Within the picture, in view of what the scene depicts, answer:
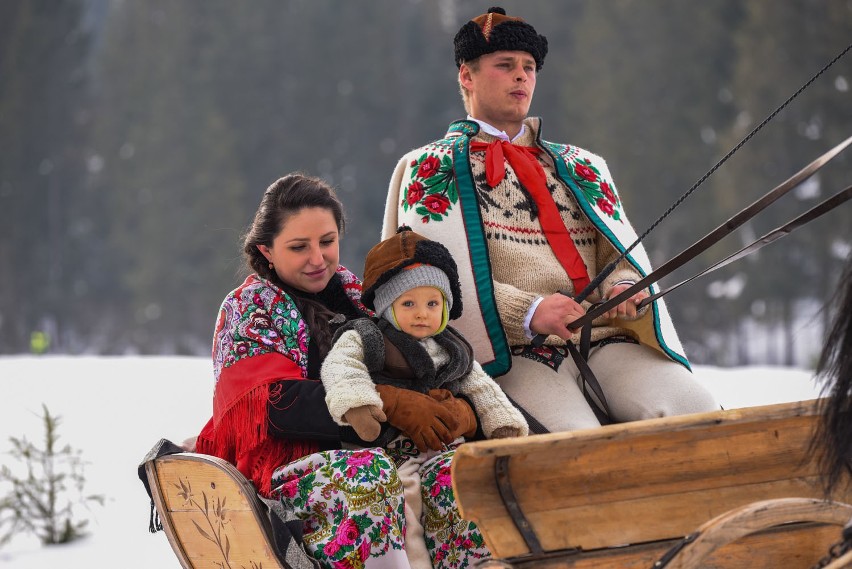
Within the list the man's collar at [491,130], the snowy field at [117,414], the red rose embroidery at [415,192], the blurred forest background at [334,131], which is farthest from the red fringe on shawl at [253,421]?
the blurred forest background at [334,131]

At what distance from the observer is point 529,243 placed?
11.3ft

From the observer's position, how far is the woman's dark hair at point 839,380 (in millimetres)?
1840

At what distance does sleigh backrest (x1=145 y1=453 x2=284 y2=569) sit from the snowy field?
2.18m

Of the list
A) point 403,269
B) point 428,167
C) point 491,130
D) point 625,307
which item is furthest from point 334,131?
point 403,269

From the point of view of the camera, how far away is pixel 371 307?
9.64ft

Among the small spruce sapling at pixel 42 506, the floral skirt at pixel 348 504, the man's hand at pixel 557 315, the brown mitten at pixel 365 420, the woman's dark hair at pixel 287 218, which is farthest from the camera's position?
the small spruce sapling at pixel 42 506

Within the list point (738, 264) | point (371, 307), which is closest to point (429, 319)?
point (371, 307)

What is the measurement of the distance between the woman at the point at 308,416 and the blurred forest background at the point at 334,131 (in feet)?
48.1

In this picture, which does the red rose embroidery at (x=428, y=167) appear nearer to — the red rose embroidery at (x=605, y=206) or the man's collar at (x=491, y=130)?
the man's collar at (x=491, y=130)

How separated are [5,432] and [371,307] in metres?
5.10

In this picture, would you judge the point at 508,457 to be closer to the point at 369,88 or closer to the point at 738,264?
the point at 738,264

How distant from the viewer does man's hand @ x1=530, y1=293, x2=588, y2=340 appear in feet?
10.4

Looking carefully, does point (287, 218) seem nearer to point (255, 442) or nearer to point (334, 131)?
point (255, 442)

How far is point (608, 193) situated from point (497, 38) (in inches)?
23.3
